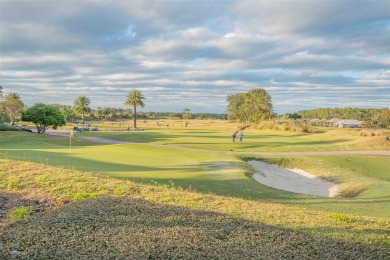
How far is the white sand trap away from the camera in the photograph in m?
22.8

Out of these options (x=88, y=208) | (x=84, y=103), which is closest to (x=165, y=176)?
(x=88, y=208)

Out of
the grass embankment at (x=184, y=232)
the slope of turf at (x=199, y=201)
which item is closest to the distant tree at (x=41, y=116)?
the slope of turf at (x=199, y=201)

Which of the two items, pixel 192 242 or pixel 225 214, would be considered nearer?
pixel 192 242

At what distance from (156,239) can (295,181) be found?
2120 centimetres

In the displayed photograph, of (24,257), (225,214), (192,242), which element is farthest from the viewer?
(225,214)

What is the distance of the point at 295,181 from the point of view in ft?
84.9

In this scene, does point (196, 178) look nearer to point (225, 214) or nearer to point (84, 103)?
point (225, 214)

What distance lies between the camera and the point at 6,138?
46438mm

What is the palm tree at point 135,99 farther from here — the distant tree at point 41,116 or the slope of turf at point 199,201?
the slope of turf at point 199,201

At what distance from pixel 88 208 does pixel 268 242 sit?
4114mm

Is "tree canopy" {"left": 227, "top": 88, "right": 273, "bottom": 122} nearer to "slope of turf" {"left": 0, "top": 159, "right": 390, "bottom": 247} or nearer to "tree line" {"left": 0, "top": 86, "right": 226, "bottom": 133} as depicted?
"tree line" {"left": 0, "top": 86, "right": 226, "bottom": 133}

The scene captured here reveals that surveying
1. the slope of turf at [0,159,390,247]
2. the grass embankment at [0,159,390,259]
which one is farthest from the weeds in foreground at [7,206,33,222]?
the slope of turf at [0,159,390,247]

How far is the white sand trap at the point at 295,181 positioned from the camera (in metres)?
22.8

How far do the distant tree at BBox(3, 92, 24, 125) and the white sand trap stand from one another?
90526 mm
